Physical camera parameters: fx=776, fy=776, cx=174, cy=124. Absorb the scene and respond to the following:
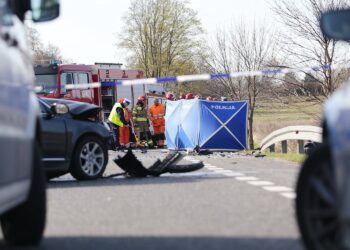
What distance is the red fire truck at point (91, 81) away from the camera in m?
27.4

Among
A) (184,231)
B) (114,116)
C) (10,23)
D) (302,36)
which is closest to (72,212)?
(184,231)

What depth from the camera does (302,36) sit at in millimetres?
19984

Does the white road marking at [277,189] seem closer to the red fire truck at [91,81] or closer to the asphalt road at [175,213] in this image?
the asphalt road at [175,213]

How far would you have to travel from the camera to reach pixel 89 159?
11.8 metres

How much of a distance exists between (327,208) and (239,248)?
116cm

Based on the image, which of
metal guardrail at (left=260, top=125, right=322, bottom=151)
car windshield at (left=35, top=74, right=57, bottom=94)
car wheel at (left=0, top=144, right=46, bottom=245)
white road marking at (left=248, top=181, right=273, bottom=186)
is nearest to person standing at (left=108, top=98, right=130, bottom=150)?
car windshield at (left=35, top=74, right=57, bottom=94)

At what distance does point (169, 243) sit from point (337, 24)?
216 centimetres

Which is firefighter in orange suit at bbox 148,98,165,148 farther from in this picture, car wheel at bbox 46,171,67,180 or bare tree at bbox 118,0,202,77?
bare tree at bbox 118,0,202,77

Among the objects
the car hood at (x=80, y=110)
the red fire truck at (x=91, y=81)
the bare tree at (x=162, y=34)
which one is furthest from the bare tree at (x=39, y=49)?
the car hood at (x=80, y=110)

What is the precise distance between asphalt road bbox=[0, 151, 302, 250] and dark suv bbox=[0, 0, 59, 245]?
212 mm

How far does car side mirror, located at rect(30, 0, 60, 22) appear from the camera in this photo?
18.9 ft

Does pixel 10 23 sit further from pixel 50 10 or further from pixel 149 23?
pixel 149 23

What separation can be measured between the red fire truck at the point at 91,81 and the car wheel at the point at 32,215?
63.9ft

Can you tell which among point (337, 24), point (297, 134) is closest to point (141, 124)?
point (297, 134)
